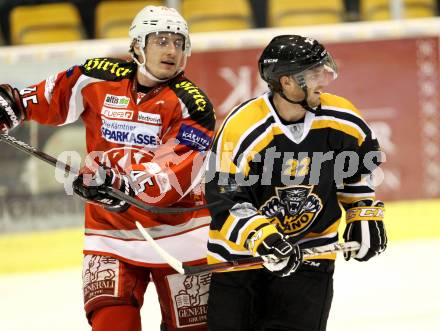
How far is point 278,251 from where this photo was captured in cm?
319

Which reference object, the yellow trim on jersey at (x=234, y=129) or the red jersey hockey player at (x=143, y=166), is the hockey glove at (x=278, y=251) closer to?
the yellow trim on jersey at (x=234, y=129)

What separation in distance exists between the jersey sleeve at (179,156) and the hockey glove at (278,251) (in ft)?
1.87

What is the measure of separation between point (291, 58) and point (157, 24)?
2.36 feet

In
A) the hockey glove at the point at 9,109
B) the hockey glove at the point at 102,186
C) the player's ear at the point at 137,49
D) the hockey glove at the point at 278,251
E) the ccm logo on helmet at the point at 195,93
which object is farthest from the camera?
the hockey glove at the point at 9,109

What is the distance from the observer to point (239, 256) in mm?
3449

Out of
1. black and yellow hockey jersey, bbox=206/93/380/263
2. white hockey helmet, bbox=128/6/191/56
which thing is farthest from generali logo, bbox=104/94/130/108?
black and yellow hockey jersey, bbox=206/93/380/263

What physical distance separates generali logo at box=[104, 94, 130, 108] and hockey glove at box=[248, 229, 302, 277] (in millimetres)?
852

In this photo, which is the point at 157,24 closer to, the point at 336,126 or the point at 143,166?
the point at 143,166

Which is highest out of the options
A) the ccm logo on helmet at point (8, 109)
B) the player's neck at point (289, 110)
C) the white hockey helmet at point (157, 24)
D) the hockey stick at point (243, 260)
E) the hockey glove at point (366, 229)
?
the white hockey helmet at point (157, 24)

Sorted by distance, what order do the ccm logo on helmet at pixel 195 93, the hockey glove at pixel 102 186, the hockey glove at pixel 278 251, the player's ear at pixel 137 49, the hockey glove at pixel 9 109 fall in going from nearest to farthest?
the hockey glove at pixel 278 251 < the hockey glove at pixel 102 186 < the ccm logo on helmet at pixel 195 93 < the player's ear at pixel 137 49 < the hockey glove at pixel 9 109

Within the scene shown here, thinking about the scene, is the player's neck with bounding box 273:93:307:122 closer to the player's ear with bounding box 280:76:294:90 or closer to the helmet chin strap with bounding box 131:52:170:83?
the player's ear with bounding box 280:76:294:90

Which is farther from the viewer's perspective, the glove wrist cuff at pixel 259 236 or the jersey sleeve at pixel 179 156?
the jersey sleeve at pixel 179 156

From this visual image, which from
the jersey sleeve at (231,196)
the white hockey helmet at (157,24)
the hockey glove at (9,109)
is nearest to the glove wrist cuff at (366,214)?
the jersey sleeve at (231,196)

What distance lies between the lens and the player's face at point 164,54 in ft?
12.5
